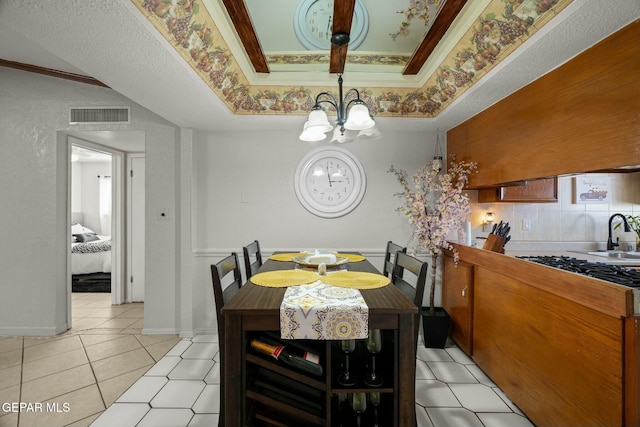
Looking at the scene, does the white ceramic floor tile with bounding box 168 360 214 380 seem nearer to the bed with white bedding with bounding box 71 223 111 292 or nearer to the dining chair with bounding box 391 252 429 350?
the dining chair with bounding box 391 252 429 350

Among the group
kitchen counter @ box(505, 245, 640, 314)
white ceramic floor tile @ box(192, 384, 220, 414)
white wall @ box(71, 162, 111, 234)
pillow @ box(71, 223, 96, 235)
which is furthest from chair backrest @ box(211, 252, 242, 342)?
white wall @ box(71, 162, 111, 234)

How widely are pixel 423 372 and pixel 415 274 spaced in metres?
1.09

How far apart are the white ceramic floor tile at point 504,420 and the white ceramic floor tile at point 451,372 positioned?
0.33 m

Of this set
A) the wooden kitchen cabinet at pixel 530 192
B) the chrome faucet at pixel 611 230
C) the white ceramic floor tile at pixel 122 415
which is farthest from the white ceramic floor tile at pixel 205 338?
the chrome faucet at pixel 611 230

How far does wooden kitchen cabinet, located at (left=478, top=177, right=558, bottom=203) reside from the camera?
240 cm

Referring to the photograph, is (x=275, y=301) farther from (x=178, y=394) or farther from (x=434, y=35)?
(x=434, y=35)

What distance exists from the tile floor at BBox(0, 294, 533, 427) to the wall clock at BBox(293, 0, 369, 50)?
2.45 meters

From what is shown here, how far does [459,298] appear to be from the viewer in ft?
8.10

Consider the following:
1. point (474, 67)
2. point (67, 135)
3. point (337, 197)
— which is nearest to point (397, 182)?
point (337, 197)

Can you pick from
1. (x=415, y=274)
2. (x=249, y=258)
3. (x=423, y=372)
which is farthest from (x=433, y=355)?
(x=249, y=258)

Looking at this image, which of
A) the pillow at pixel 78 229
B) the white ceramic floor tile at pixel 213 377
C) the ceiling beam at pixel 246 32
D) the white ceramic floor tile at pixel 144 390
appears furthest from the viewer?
the pillow at pixel 78 229

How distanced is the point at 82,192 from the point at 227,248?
5767 millimetres

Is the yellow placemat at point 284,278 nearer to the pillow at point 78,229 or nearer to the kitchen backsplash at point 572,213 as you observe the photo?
the kitchen backsplash at point 572,213

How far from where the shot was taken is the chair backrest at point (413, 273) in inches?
56.3
